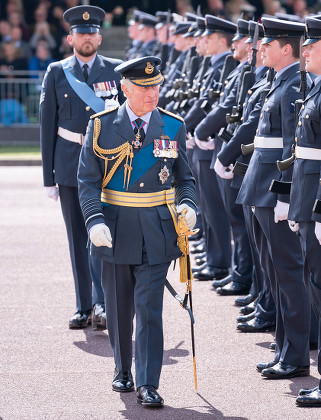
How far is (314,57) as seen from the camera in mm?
5602

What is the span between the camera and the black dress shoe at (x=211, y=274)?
9.12 meters

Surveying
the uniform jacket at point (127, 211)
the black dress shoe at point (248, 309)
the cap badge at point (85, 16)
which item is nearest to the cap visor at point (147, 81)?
the uniform jacket at point (127, 211)

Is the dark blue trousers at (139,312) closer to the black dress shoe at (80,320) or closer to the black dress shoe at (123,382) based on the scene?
the black dress shoe at (123,382)

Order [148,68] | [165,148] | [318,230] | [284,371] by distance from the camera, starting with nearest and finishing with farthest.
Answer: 1. [318,230]
2. [148,68]
3. [165,148]
4. [284,371]

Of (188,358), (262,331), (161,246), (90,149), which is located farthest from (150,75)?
(262,331)

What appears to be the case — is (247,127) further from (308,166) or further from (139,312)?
(139,312)

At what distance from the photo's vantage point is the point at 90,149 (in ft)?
19.1

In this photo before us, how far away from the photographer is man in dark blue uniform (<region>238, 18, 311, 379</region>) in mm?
6227

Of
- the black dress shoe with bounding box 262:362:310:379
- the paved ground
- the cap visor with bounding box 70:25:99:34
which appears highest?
the cap visor with bounding box 70:25:99:34

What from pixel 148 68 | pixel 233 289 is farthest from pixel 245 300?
pixel 148 68

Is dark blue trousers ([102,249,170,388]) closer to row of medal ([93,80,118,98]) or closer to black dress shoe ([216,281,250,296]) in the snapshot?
row of medal ([93,80,118,98])

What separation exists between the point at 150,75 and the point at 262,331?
2.27m

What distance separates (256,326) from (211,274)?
6.22 feet

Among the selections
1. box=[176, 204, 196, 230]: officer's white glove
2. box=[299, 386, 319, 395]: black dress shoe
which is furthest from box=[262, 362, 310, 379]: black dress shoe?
box=[176, 204, 196, 230]: officer's white glove
